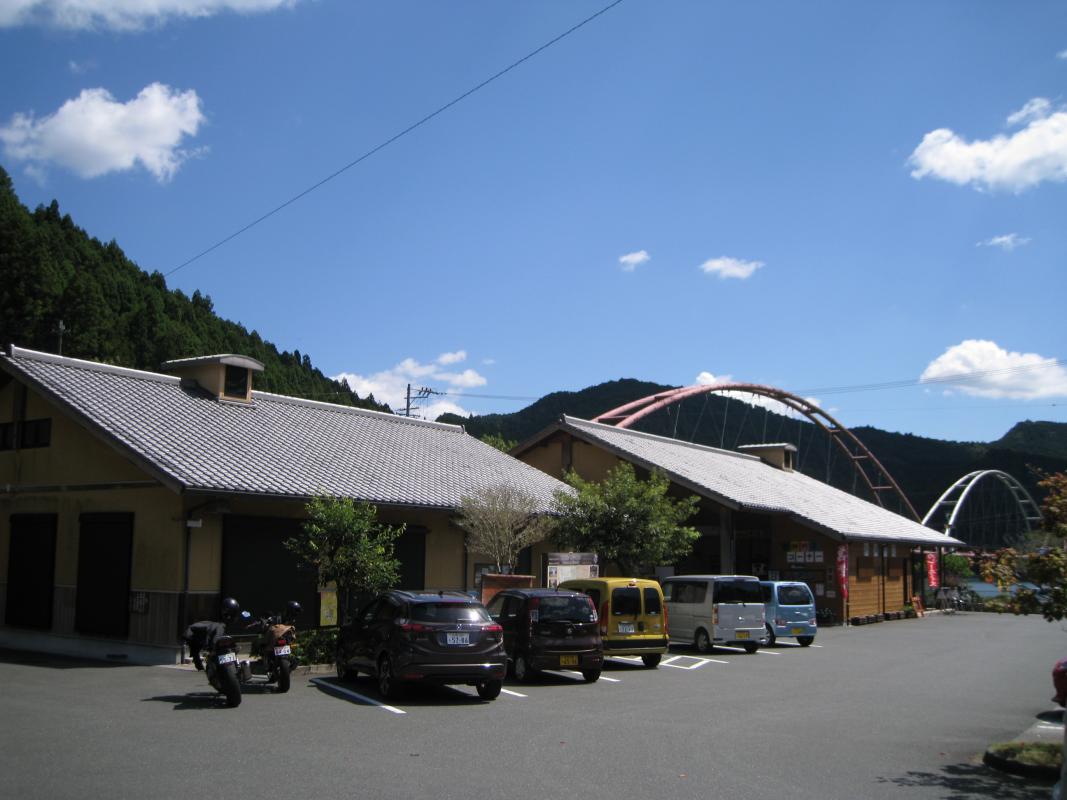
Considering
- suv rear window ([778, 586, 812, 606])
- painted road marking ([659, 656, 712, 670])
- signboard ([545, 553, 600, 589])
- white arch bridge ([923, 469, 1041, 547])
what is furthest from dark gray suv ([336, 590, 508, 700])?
white arch bridge ([923, 469, 1041, 547])

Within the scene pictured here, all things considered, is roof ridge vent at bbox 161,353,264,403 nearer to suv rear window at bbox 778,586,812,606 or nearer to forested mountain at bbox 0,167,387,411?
suv rear window at bbox 778,586,812,606

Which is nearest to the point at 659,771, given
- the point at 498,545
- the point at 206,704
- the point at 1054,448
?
the point at 206,704

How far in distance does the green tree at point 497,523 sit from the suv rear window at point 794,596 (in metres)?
7.06

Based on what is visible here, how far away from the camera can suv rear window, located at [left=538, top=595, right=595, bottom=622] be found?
16.9 metres

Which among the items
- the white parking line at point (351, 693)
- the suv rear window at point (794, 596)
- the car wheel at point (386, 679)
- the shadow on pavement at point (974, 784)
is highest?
the suv rear window at point (794, 596)

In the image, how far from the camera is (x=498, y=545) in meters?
23.5

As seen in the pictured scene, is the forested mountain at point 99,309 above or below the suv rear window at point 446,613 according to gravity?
above


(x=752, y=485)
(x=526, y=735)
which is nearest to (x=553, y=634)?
(x=526, y=735)

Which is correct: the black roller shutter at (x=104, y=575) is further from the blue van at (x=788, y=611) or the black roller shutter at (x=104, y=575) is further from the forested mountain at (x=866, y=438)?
the forested mountain at (x=866, y=438)

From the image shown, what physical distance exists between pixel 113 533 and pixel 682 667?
12419mm

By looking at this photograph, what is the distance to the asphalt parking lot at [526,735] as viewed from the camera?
28.8 ft

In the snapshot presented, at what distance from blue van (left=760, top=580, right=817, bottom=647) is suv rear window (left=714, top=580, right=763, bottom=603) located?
4.74ft

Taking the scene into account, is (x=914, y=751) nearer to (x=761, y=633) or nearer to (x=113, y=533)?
(x=761, y=633)

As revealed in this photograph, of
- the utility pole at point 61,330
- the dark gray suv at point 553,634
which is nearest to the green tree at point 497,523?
the dark gray suv at point 553,634
